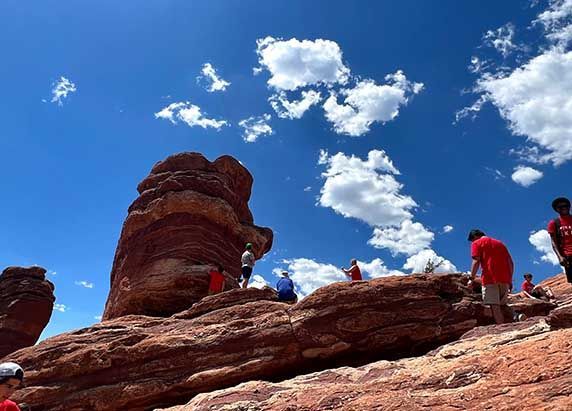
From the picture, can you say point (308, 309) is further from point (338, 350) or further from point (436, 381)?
point (436, 381)

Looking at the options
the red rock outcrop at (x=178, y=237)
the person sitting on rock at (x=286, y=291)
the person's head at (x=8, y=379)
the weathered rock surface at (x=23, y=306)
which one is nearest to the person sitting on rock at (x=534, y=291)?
the person sitting on rock at (x=286, y=291)

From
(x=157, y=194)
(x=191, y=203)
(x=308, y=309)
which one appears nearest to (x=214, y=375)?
(x=308, y=309)

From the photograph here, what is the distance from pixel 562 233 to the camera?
41.0ft

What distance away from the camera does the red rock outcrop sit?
2620 centimetres

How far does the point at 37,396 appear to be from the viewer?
56.1ft

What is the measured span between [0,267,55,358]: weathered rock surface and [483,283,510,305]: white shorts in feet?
135

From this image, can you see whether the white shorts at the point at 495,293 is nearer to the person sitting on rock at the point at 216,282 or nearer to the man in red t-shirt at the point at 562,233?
the man in red t-shirt at the point at 562,233

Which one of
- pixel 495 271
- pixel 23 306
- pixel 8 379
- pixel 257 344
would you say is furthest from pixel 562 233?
pixel 23 306

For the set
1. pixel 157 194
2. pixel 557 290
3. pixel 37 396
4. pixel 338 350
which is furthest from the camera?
pixel 157 194

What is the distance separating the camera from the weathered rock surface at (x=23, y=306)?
41938 millimetres

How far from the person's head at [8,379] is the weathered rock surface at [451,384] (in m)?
4.98

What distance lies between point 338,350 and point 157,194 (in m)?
18.8

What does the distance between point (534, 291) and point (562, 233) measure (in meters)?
10.3

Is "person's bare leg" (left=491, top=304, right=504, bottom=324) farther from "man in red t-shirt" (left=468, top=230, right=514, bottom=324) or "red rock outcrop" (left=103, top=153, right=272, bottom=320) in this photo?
"red rock outcrop" (left=103, top=153, right=272, bottom=320)
